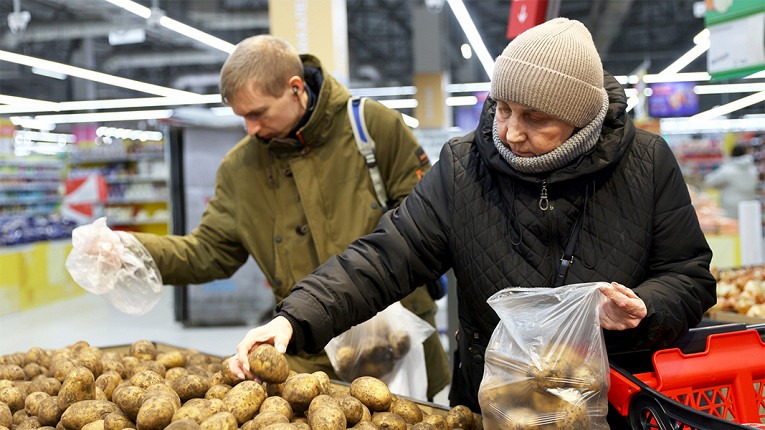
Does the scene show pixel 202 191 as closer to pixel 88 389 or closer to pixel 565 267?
pixel 88 389

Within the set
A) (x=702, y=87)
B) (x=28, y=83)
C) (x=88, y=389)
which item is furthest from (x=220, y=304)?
(x=28, y=83)

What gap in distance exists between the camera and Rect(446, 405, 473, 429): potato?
1479 millimetres

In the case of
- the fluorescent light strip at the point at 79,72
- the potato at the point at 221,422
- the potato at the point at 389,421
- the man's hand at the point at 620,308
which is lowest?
the potato at the point at 389,421

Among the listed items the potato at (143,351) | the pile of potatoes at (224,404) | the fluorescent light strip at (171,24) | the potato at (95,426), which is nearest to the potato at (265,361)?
the pile of potatoes at (224,404)

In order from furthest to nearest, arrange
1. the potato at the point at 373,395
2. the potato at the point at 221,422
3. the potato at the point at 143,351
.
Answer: the potato at the point at 143,351 → the potato at the point at 373,395 → the potato at the point at 221,422

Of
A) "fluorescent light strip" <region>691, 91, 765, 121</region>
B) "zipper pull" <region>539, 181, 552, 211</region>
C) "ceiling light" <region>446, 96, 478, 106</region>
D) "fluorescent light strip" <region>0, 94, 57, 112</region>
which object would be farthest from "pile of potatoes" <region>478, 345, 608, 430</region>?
"ceiling light" <region>446, 96, 478, 106</region>

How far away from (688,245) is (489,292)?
0.42 m

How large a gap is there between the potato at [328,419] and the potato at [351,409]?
6 centimetres

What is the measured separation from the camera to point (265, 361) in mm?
1428

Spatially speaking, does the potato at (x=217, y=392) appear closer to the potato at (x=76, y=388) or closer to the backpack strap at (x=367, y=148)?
the potato at (x=76, y=388)

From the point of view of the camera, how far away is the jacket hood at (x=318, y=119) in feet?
7.08

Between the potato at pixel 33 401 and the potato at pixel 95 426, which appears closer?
the potato at pixel 95 426

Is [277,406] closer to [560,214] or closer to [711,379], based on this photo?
[560,214]

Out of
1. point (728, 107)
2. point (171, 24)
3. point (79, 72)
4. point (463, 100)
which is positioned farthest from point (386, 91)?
point (171, 24)
